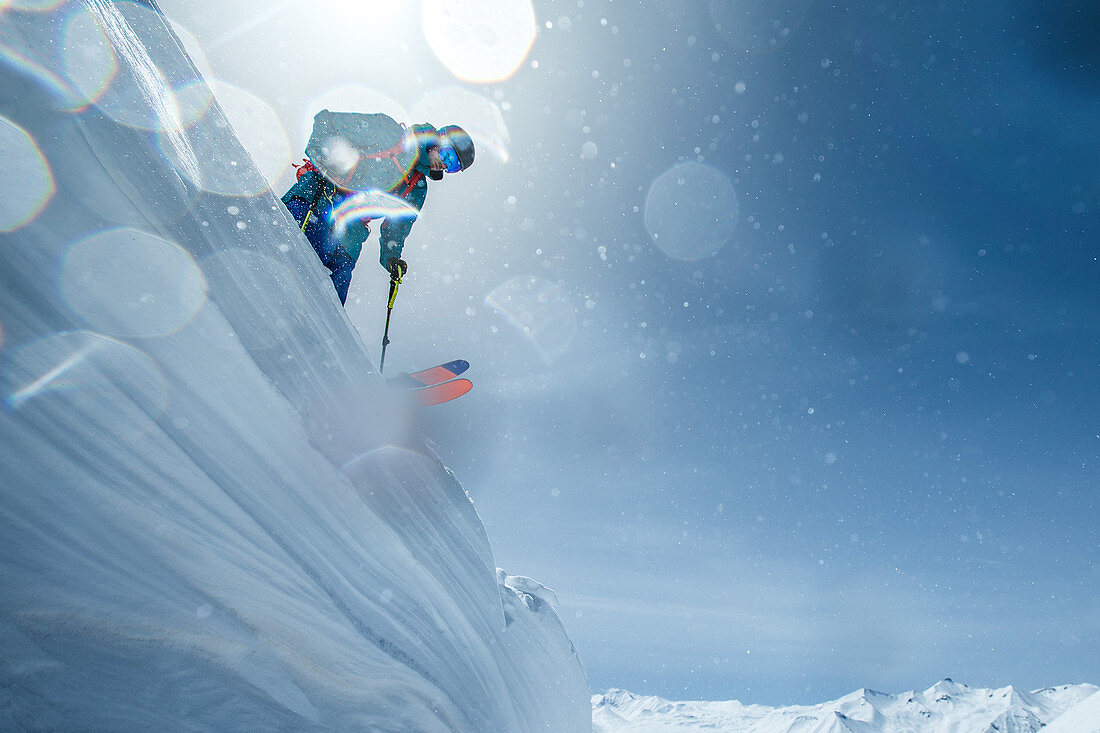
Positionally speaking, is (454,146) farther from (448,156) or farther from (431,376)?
(431,376)

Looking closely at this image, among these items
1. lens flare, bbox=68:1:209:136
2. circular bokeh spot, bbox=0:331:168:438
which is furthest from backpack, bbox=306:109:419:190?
circular bokeh spot, bbox=0:331:168:438

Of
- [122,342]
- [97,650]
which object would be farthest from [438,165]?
[97,650]

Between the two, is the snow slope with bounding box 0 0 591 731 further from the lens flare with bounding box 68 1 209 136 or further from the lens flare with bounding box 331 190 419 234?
the lens flare with bounding box 331 190 419 234

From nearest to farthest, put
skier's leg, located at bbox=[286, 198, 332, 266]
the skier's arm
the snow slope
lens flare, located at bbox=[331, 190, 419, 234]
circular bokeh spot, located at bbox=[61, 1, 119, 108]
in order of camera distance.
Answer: the snow slope → circular bokeh spot, located at bbox=[61, 1, 119, 108] → skier's leg, located at bbox=[286, 198, 332, 266] → lens flare, located at bbox=[331, 190, 419, 234] → the skier's arm

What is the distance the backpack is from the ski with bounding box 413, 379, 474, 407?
313 centimetres

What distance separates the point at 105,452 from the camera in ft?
9.30

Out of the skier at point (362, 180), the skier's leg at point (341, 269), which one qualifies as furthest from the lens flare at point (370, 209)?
the skier's leg at point (341, 269)

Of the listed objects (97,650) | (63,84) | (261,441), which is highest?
(63,84)

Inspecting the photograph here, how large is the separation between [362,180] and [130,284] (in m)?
5.24

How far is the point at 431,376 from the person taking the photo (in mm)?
8266

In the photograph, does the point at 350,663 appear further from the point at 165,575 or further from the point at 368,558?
the point at 165,575

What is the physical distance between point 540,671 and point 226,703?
372 inches

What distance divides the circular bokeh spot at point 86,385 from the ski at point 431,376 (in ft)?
14.8

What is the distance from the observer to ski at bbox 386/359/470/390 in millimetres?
7825
